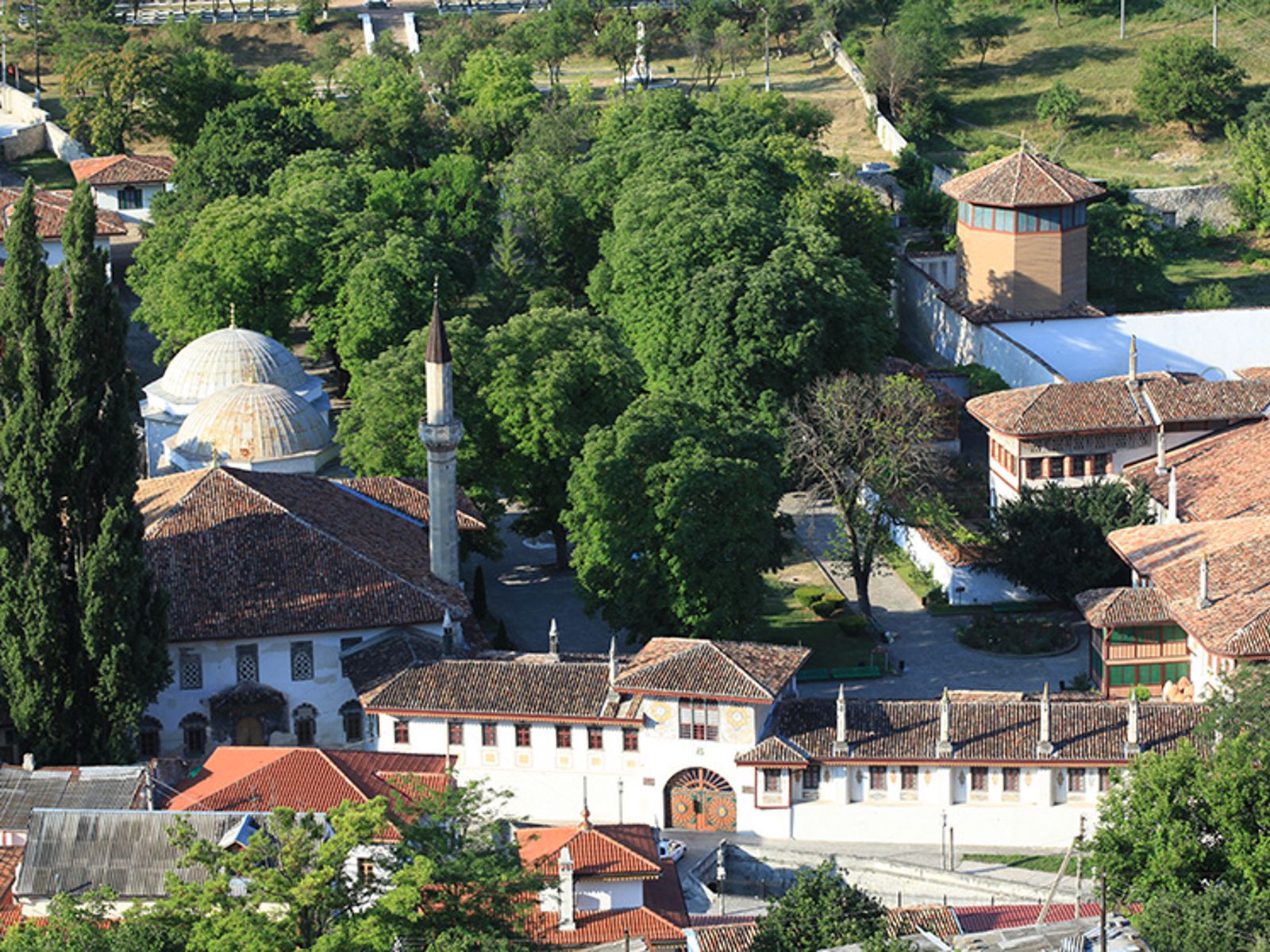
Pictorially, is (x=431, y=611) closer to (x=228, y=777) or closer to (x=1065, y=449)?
(x=228, y=777)

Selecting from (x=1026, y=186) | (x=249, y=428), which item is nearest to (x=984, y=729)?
(x=249, y=428)

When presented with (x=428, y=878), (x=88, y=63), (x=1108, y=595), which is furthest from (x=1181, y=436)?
(x=88, y=63)

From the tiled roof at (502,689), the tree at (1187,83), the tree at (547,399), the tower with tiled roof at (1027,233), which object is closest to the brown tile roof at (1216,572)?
the tiled roof at (502,689)

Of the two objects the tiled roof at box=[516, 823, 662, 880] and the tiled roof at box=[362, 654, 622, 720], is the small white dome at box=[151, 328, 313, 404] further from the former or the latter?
the tiled roof at box=[516, 823, 662, 880]

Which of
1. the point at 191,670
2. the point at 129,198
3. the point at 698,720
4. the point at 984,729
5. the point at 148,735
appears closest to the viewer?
the point at 984,729

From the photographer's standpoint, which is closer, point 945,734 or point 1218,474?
point 945,734

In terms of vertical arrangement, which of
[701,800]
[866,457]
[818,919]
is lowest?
[818,919]

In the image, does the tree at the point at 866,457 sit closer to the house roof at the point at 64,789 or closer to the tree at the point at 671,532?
the tree at the point at 671,532

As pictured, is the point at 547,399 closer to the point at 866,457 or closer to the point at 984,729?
the point at 866,457
